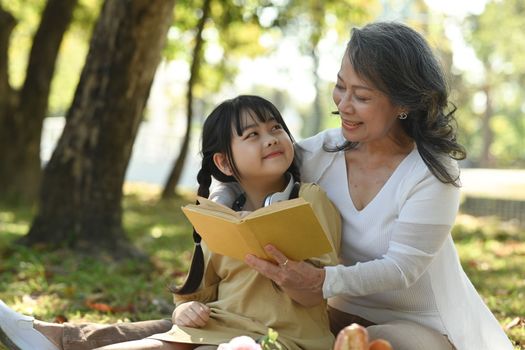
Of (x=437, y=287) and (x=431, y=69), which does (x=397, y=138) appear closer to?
(x=431, y=69)

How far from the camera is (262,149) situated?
3.26m

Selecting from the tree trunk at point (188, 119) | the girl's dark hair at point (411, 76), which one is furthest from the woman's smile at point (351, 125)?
the tree trunk at point (188, 119)

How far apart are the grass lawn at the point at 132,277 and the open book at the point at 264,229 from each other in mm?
1550

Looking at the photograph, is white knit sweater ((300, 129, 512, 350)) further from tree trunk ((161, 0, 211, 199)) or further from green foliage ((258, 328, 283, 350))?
tree trunk ((161, 0, 211, 199))

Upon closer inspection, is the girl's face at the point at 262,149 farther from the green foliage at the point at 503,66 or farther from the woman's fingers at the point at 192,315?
the green foliage at the point at 503,66

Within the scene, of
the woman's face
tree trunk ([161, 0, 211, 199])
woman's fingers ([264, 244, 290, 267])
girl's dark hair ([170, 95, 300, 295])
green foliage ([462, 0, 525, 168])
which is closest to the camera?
woman's fingers ([264, 244, 290, 267])

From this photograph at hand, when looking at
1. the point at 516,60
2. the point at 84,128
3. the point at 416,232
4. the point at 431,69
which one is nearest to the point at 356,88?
the point at 431,69

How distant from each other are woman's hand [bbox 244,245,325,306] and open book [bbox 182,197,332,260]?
0.03 meters

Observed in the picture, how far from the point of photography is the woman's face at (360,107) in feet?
10.5

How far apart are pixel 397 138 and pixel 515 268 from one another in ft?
13.7

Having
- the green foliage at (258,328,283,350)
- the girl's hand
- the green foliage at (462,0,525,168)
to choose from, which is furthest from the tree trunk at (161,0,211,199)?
the green foliage at (462,0,525,168)

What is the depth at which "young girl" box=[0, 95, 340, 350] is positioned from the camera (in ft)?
10.1

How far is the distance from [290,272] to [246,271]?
33 cm

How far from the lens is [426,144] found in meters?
3.26
